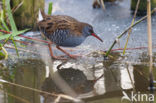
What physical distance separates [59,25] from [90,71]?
2.93 ft

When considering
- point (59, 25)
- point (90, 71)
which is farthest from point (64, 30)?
point (90, 71)

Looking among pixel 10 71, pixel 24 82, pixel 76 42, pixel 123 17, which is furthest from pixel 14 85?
pixel 123 17

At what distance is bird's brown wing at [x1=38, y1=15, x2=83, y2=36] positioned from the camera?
418cm

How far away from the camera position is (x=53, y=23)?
421 centimetres

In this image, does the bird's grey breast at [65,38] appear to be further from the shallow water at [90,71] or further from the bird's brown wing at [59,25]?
the shallow water at [90,71]

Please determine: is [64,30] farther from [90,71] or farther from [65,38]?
[90,71]

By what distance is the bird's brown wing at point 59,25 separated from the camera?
13.7 ft

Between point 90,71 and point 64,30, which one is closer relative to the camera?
point 90,71

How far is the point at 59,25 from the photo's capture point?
4.17 m

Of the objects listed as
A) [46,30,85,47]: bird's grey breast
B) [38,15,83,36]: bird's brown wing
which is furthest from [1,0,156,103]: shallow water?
[38,15,83,36]: bird's brown wing

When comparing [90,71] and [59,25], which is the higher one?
[59,25]

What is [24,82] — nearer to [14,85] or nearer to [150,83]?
[14,85]

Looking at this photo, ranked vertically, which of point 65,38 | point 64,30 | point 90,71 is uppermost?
point 64,30

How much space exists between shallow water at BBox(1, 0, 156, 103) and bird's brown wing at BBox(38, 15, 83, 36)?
0.36 meters
